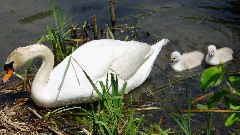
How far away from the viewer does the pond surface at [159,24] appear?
6941mm

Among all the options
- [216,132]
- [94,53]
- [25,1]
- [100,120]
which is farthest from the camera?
[25,1]

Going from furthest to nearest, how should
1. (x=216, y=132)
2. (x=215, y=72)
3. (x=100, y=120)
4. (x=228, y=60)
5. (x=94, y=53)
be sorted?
(x=228, y=60), (x=94, y=53), (x=216, y=132), (x=100, y=120), (x=215, y=72)

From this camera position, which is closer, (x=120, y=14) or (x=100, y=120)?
(x=100, y=120)

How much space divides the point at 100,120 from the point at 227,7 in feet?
16.8

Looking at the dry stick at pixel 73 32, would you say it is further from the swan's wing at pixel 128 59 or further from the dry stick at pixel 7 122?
the dry stick at pixel 7 122

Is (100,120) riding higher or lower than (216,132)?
higher

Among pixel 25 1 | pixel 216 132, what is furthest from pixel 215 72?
pixel 25 1

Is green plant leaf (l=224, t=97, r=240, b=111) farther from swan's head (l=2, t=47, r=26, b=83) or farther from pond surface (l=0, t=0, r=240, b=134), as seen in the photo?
pond surface (l=0, t=0, r=240, b=134)

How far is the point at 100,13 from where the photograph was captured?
899cm

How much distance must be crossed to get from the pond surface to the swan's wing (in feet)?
1.36

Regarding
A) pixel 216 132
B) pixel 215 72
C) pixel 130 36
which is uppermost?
pixel 215 72

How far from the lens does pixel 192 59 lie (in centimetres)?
707

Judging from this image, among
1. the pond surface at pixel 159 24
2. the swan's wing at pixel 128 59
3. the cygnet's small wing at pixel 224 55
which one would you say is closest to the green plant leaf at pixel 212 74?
the swan's wing at pixel 128 59

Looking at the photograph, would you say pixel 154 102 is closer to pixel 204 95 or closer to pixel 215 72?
pixel 204 95
